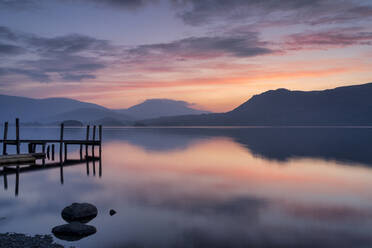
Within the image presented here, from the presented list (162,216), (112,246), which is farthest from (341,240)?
(112,246)

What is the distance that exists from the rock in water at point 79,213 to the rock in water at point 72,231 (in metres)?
1.64

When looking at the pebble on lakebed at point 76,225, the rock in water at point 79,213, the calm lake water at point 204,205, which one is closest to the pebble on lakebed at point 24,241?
the pebble on lakebed at point 76,225

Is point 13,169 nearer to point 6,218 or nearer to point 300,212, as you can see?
point 6,218

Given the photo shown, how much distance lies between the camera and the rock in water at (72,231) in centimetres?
1215

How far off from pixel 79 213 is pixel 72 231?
7.56 feet

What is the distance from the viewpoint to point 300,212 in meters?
16.0

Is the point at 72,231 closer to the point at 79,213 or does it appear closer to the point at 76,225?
the point at 76,225

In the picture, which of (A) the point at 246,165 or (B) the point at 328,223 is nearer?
(B) the point at 328,223

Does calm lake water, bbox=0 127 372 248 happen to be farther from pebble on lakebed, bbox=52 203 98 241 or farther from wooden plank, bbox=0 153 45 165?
wooden plank, bbox=0 153 45 165

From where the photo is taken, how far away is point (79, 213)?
1455cm

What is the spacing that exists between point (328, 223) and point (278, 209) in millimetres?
2854

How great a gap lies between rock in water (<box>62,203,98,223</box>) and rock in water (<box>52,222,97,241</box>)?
1.64 meters

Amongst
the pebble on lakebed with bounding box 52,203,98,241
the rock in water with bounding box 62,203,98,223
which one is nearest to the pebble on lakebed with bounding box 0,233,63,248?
the pebble on lakebed with bounding box 52,203,98,241

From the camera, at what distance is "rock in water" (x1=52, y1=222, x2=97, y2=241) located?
39.9ft
